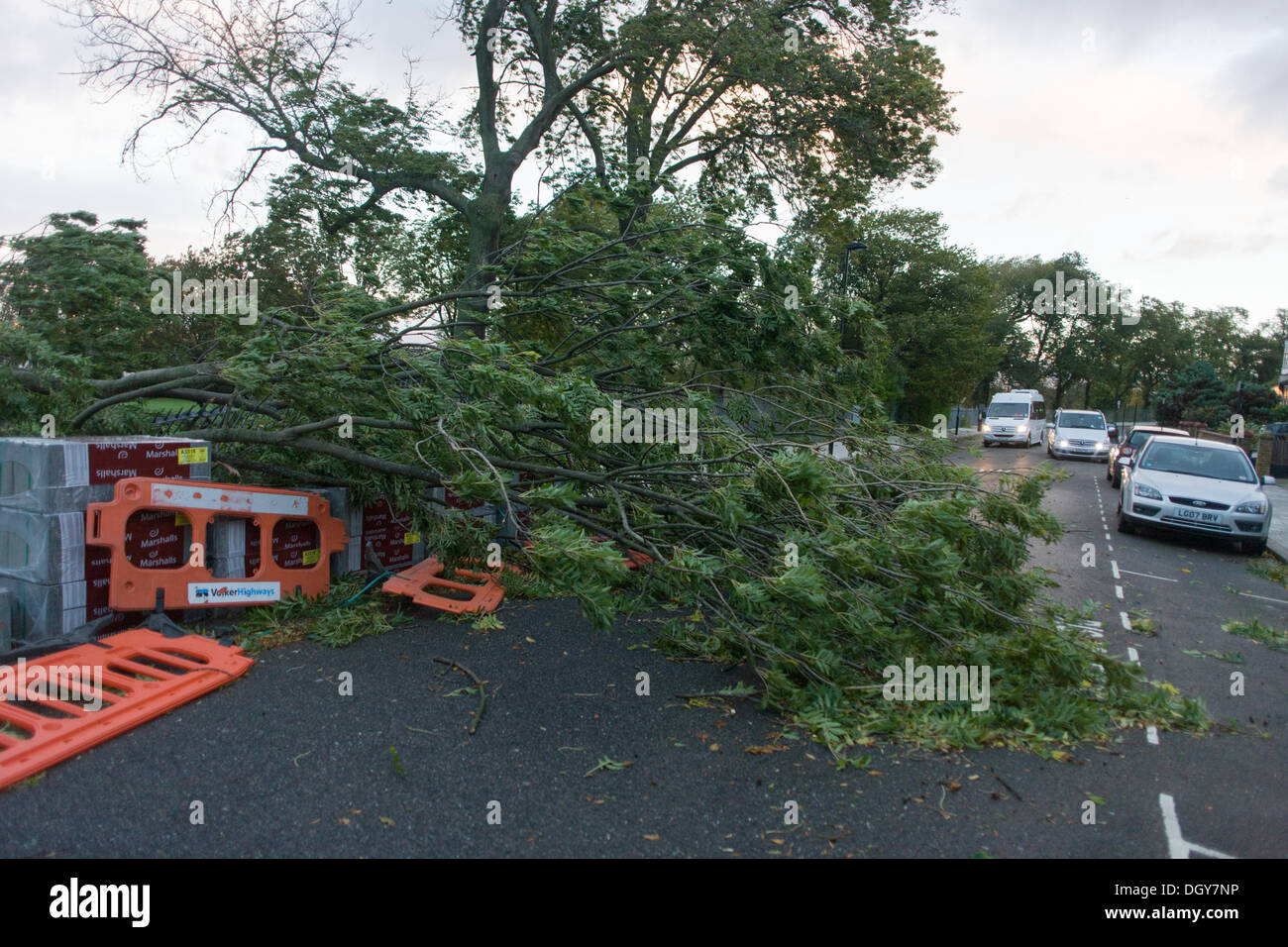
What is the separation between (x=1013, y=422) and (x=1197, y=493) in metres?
22.8

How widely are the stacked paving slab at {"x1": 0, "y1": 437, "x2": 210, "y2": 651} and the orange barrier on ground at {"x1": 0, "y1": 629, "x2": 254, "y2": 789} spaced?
43cm

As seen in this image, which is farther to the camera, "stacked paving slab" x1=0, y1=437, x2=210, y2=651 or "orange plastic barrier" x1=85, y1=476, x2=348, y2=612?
"orange plastic barrier" x1=85, y1=476, x2=348, y2=612

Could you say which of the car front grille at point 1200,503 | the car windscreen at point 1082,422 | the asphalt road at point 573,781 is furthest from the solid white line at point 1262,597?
the car windscreen at point 1082,422

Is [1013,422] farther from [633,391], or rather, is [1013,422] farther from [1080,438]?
[633,391]

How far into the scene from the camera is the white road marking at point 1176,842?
381 centimetres

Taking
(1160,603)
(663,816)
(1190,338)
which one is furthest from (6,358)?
(1190,338)

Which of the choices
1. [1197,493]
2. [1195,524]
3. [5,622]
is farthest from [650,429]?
[1197,493]

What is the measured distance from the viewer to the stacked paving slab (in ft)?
19.1

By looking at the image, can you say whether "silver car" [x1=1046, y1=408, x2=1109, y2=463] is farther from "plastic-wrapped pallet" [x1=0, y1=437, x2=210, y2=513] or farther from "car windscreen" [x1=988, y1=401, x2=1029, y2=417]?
"plastic-wrapped pallet" [x1=0, y1=437, x2=210, y2=513]

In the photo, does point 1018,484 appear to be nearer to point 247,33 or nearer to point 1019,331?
point 247,33

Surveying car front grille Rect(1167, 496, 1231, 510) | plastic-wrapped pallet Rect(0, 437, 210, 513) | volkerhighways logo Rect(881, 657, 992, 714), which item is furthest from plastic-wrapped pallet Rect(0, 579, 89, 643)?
car front grille Rect(1167, 496, 1231, 510)

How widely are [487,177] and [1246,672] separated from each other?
1371 centimetres

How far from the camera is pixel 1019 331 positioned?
68500 mm
